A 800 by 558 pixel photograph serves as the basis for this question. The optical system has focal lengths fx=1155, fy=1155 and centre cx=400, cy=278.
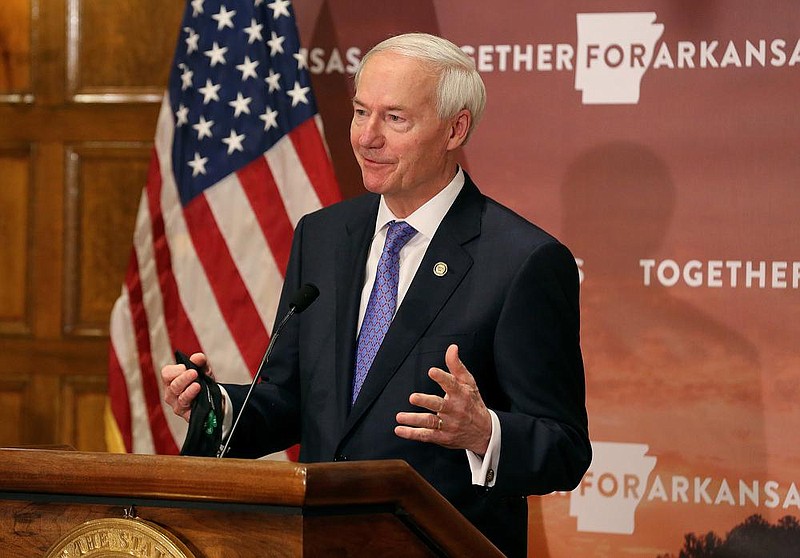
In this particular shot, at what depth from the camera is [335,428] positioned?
2361 millimetres

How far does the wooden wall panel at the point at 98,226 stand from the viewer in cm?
459

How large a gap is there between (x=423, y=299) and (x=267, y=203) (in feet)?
5.92

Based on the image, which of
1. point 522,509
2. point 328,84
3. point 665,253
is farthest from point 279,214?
point 522,509

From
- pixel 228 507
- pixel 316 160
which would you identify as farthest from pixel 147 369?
pixel 228 507

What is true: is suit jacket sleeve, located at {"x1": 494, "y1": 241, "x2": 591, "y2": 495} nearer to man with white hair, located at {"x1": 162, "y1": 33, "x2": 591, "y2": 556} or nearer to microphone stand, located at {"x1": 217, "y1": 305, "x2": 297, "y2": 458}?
man with white hair, located at {"x1": 162, "y1": 33, "x2": 591, "y2": 556}

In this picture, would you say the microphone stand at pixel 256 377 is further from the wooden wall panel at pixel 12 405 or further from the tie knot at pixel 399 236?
the wooden wall panel at pixel 12 405

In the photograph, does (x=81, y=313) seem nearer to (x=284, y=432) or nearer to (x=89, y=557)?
(x=284, y=432)

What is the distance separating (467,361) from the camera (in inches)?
90.7

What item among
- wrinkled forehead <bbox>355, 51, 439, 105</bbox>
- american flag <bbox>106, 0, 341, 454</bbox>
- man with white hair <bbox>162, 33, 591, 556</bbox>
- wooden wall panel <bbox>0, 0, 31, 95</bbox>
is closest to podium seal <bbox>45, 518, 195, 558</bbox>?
man with white hair <bbox>162, 33, 591, 556</bbox>

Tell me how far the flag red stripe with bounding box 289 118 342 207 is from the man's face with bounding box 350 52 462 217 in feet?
5.00

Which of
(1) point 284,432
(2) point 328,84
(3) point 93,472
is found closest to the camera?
(3) point 93,472

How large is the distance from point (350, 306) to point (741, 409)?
190 centimetres

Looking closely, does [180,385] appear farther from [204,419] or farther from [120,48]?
[120,48]

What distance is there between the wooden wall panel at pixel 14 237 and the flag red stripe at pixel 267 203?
3.67 ft
